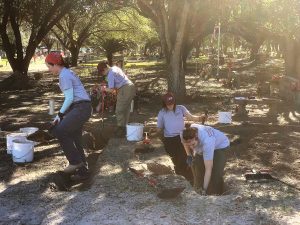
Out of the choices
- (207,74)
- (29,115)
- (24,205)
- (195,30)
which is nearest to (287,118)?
(195,30)

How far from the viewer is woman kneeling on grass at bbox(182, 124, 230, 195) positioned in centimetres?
596

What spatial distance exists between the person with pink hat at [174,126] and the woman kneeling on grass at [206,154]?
112 centimetres

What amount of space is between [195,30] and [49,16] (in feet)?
31.7

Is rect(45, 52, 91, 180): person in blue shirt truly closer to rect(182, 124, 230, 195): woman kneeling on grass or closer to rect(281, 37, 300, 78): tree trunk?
rect(182, 124, 230, 195): woman kneeling on grass

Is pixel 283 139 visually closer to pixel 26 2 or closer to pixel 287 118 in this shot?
pixel 287 118

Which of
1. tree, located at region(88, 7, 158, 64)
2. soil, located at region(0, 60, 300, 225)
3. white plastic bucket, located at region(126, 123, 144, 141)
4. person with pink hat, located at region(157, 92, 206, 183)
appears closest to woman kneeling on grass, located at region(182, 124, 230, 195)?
soil, located at region(0, 60, 300, 225)

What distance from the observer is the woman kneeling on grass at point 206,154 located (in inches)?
235

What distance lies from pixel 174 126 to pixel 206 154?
6.58 feet

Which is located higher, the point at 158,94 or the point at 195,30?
the point at 195,30

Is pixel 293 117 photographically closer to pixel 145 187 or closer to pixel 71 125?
pixel 145 187

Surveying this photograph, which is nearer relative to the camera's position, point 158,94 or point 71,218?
point 71,218

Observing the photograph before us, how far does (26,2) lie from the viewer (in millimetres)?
23984

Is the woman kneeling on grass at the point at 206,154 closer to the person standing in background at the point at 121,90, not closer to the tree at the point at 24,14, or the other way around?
the person standing in background at the point at 121,90

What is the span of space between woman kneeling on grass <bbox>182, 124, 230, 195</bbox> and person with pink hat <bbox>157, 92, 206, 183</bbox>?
112cm
